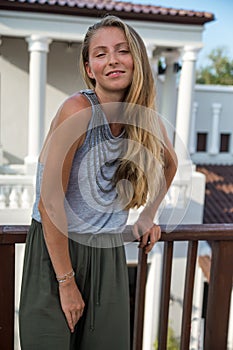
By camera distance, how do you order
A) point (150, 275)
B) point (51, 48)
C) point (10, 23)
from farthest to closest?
1. point (51, 48)
2. point (150, 275)
3. point (10, 23)

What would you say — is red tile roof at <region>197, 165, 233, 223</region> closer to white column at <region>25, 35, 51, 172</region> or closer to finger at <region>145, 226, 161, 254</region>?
white column at <region>25, 35, 51, 172</region>

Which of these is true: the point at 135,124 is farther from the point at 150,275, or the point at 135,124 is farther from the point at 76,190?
the point at 150,275

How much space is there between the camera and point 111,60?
0.95m

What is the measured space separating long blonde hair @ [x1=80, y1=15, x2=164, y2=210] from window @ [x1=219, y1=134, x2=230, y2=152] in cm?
847

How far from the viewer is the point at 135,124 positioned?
3.31ft

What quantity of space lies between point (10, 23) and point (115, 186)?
179 inches

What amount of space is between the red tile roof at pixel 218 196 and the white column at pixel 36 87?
2628 mm

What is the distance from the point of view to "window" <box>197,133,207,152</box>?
908cm

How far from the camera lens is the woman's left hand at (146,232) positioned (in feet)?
3.94

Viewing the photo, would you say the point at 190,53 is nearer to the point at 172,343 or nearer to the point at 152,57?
the point at 152,57

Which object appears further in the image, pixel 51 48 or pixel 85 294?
pixel 51 48

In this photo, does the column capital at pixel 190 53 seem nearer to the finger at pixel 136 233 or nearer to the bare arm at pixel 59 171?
the finger at pixel 136 233

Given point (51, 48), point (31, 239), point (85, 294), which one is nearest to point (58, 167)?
point (31, 239)

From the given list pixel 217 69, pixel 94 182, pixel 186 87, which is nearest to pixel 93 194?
pixel 94 182
